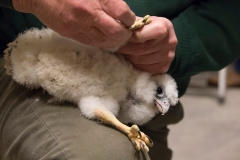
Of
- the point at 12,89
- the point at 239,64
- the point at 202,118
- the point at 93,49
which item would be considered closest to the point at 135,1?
the point at 93,49

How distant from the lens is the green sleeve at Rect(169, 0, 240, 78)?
72cm

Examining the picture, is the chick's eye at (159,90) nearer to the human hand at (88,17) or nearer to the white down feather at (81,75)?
the white down feather at (81,75)

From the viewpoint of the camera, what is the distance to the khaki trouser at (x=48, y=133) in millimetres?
550

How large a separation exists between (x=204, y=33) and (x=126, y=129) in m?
0.28

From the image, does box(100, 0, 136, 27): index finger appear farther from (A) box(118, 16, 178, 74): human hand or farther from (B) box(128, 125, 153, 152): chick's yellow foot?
(B) box(128, 125, 153, 152): chick's yellow foot

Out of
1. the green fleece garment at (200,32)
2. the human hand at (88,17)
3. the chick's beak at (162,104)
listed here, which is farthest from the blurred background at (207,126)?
the human hand at (88,17)

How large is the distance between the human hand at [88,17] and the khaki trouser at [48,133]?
13 cm

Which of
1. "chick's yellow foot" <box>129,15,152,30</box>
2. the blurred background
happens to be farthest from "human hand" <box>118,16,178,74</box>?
the blurred background

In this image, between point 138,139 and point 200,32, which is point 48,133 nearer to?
point 138,139

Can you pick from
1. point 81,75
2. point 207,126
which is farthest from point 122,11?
point 207,126

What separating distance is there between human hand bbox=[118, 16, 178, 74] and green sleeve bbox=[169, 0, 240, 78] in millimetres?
87

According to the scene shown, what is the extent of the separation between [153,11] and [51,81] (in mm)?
240

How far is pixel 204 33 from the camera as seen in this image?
733 mm

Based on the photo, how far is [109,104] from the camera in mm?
576
